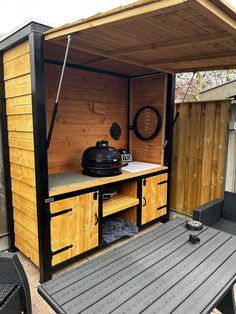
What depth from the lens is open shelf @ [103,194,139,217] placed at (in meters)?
2.98

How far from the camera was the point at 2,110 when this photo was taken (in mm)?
2652

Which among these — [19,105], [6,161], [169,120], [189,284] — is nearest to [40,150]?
[19,105]

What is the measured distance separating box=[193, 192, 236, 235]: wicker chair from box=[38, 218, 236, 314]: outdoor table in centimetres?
66

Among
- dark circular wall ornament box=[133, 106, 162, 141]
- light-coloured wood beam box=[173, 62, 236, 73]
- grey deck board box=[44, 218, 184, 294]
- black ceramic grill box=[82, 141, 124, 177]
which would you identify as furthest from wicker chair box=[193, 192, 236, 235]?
light-coloured wood beam box=[173, 62, 236, 73]

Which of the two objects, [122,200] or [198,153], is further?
[198,153]

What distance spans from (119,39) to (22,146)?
1366 mm

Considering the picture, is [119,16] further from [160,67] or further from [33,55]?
[160,67]

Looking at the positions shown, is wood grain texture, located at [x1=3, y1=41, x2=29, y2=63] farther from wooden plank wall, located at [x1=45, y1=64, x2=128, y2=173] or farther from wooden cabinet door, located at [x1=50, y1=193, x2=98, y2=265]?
wooden cabinet door, located at [x1=50, y1=193, x2=98, y2=265]

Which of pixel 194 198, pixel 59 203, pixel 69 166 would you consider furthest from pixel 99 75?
pixel 194 198

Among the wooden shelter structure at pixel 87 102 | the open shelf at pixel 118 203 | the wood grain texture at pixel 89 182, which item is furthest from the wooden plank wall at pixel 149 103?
the open shelf at pixel 118 203

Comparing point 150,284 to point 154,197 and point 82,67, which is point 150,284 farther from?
point 82,67

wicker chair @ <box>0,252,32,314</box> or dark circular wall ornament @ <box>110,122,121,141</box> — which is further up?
dark circular wall ornament @ <box>110,122,121,141</box>

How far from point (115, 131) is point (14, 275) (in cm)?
264

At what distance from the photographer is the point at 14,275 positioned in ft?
5.36
